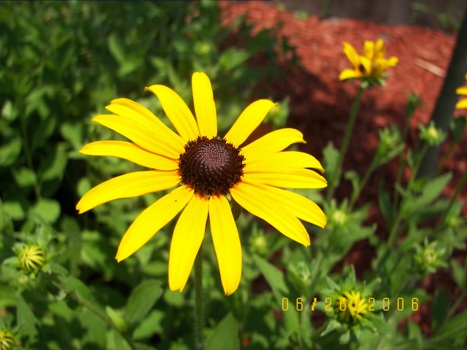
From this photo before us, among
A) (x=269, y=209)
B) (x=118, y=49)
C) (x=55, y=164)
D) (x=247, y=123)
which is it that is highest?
(x=247, y=123)

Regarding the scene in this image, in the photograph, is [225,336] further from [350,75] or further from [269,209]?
[350,75]

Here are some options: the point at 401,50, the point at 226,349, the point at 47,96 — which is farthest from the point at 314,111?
the point at 226,349

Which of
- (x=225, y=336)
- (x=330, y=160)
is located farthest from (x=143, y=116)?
(x=330, y=160)

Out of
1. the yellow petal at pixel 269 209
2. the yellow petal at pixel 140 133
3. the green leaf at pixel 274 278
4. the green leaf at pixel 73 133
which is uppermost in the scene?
the yellow petal at pixel 140 133

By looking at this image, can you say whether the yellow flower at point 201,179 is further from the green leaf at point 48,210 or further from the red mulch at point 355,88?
the red mulch at point 355,88

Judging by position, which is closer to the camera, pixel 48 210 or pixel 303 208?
pixel 303 208

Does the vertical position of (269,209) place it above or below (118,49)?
above

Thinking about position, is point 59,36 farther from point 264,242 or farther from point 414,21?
point 414,21

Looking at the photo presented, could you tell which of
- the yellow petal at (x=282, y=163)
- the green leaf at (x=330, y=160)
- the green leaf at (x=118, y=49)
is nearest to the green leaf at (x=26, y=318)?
the yellow petal at (x=282, y=163)
